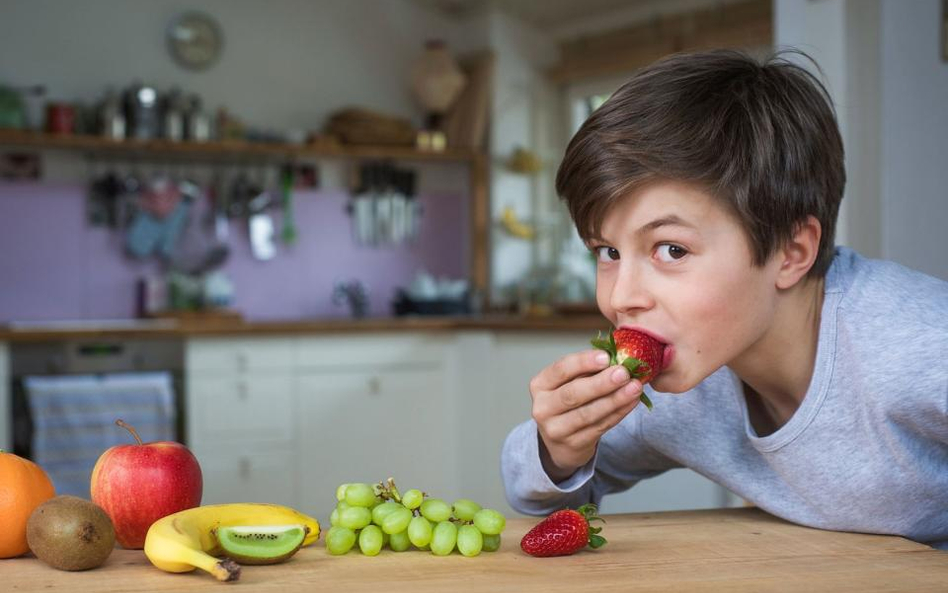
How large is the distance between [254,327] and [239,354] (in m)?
0.13

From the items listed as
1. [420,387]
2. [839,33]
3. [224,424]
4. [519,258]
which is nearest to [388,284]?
[519,258]

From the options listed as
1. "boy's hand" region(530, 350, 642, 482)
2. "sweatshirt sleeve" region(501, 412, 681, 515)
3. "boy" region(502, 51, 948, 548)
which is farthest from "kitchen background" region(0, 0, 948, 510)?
"boy's hand" region(530, 350, 642, 482)

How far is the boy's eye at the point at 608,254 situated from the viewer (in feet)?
3.79

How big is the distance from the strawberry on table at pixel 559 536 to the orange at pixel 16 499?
49cm

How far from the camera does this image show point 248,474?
447 centimetres

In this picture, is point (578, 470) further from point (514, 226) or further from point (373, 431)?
point (514, 226)

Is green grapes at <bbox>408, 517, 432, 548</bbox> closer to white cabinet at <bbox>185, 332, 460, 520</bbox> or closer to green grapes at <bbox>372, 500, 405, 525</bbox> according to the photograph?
green grapes at <bbox>372, 500, 405, 525</bbox>

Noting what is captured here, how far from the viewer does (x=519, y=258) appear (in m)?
5.82

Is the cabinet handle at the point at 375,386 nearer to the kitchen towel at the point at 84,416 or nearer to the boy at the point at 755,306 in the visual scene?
the kitchen towel at the point at 84,416

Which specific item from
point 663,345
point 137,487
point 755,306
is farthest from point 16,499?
point 755,306

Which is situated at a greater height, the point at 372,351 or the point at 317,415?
the point at 372,351

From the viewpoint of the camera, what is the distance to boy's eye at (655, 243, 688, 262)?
43.3 inches

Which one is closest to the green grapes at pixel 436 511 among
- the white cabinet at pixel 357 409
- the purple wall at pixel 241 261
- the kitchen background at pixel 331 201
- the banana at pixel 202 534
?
the banana at pixel 202 534

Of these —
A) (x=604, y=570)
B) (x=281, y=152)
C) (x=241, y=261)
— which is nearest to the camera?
(x=604, y=570)
